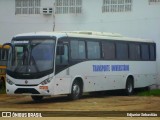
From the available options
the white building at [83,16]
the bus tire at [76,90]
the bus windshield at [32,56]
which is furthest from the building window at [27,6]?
the bus windshield at [32,56]

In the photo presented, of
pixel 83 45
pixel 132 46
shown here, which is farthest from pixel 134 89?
pixel 83 45

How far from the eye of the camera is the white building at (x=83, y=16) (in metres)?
29.5

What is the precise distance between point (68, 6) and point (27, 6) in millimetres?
2538

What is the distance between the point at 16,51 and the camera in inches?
835

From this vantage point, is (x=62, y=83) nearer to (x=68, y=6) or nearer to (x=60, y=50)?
(x=60, y=50)

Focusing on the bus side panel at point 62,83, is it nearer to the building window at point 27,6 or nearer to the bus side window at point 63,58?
the bus side window at point 63,58

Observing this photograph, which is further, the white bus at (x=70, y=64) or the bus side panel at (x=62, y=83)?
the bus side panel at (x=62, y=83)

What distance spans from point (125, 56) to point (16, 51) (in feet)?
21.9

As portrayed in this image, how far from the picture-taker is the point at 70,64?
848 inches

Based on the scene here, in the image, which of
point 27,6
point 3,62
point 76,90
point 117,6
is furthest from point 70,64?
point 27,6

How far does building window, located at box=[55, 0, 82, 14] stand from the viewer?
101ft

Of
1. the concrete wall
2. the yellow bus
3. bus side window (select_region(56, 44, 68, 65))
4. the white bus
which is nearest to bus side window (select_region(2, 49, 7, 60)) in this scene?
the yellow bus

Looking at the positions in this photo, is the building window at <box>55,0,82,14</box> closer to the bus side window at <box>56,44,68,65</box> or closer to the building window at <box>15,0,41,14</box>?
the building window at <box>15,0,41,14</box>

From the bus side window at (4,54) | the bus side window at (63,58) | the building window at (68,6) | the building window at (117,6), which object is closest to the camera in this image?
the bus side window at (63,58)
